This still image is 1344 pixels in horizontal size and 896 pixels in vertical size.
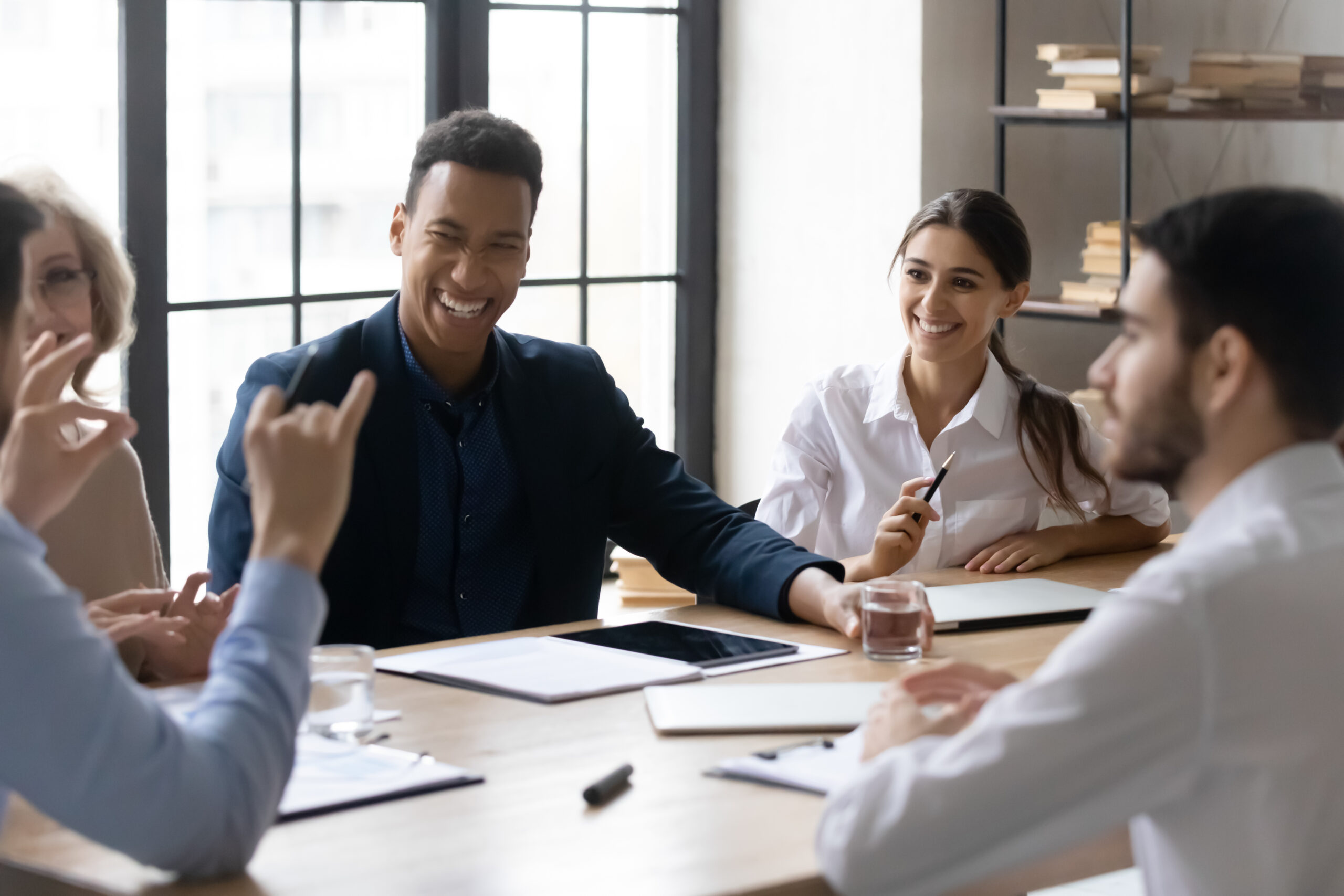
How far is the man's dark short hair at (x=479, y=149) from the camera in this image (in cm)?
248

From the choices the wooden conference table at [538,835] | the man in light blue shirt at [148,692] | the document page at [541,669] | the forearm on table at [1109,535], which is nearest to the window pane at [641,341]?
the forearm on table at [1109,535]

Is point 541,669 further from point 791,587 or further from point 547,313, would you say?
point 547,313

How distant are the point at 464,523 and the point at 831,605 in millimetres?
615

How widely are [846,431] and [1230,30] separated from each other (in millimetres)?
2022

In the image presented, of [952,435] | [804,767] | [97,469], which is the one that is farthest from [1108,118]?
[804,767]

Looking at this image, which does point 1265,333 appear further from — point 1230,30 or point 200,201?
point 1230,30

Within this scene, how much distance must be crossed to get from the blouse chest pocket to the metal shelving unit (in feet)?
3.34

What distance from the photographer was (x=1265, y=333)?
1.22 metres

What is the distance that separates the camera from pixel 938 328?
115 inches

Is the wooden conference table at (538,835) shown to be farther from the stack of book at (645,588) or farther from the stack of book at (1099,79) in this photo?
the stack of book at (1099,79)

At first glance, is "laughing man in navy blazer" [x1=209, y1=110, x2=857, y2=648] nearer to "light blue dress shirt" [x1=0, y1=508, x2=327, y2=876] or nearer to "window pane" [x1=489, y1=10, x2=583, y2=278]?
"light blue dress shirt" [x1=0, y1=508, x2=327, y2=876]

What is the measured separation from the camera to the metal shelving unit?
145 inches

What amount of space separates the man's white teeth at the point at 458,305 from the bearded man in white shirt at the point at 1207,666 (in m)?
1.36

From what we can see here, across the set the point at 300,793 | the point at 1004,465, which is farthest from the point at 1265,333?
the point at 1004,465
